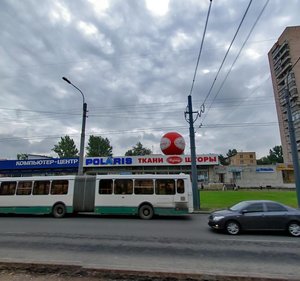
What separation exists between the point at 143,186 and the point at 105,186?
7.90ft

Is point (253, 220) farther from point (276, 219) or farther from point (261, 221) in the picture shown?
point (276, 219)

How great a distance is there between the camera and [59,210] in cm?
1670

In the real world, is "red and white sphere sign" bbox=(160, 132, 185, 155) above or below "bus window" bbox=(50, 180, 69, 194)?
above

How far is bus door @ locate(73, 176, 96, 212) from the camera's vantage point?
16.7 m

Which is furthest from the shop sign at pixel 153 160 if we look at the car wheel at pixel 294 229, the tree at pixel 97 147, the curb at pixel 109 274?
the tree at pixel 97 147

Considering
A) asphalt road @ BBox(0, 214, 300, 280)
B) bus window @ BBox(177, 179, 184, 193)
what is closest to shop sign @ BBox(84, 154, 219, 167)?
bus window @ BBox(177, 179, 184, 193)

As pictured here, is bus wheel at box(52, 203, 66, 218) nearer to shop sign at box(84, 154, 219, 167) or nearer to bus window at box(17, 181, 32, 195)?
bus window at box(17, 181, 32, 195)

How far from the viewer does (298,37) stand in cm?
8175

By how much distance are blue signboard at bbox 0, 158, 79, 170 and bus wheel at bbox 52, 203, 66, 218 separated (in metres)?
26.0

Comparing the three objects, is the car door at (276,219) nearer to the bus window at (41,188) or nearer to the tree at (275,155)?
the bus window at (41,188)

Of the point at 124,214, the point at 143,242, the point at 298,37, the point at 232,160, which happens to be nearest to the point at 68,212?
the point at 124,214

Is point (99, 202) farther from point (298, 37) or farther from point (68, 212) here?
point (298, 37)

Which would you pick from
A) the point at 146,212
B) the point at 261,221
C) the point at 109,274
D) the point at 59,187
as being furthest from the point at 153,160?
the point at 109,274

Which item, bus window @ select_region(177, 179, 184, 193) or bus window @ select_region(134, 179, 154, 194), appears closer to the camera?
bus window @ select_region(177, 179, 184, 193)
